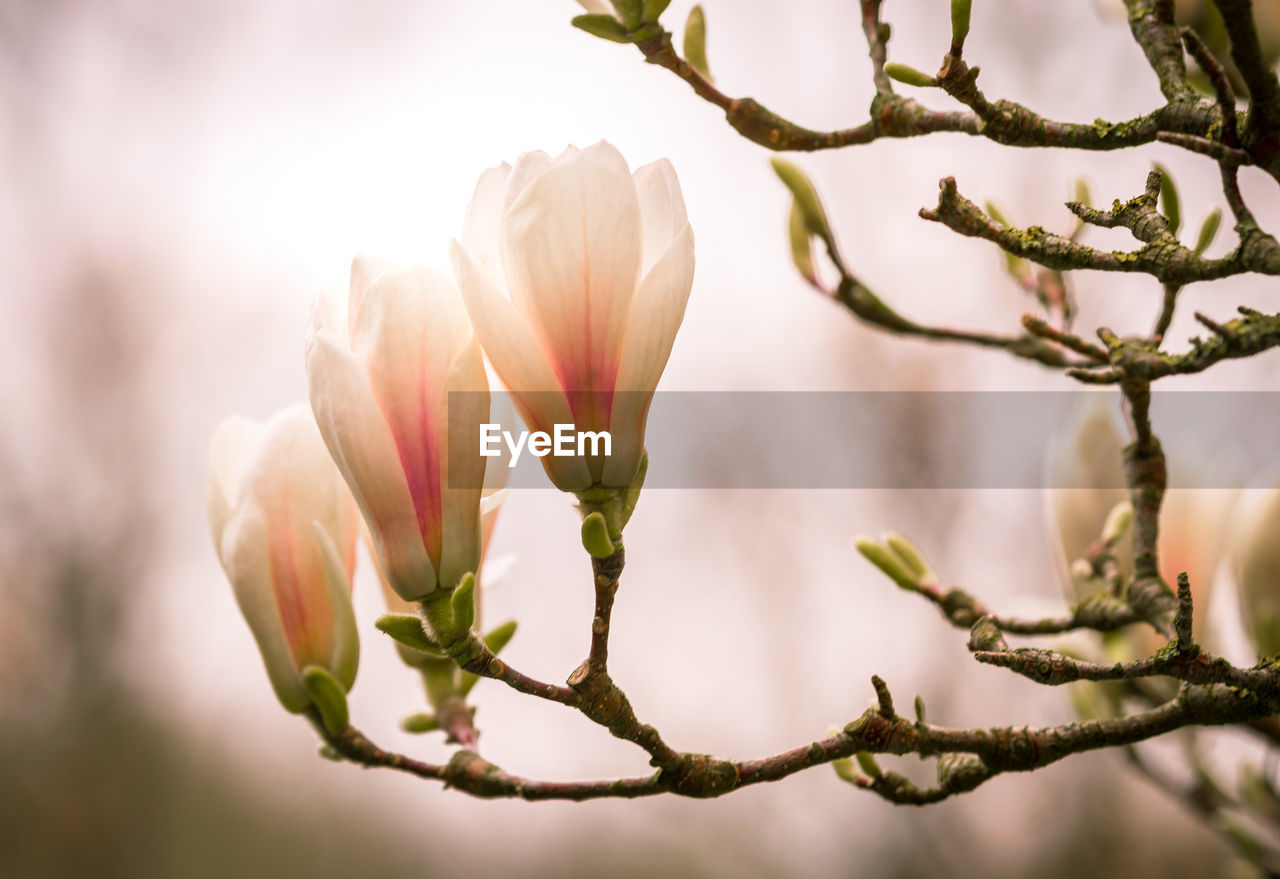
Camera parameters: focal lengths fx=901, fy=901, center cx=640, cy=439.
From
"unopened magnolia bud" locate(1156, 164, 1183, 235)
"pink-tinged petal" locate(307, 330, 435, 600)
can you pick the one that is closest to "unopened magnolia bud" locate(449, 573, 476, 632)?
"pink-tinged petal" locate(307, 330, 435, 600)

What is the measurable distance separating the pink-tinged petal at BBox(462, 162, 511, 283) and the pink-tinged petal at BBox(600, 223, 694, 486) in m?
0.04

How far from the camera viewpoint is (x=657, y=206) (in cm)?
20

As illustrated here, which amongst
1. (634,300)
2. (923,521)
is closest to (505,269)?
(634,300)

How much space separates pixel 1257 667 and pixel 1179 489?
18 centimetres

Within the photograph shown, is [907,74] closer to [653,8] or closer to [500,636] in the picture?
[653,8]

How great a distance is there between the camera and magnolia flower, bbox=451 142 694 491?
19cm

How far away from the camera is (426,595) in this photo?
0.68 feet

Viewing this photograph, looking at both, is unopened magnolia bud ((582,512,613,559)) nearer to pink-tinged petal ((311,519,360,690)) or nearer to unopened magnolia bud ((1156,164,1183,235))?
pink-tinged petal ((311,519,360,690))

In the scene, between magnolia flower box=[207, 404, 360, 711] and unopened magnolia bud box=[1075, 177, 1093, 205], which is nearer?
magnolia flower box=[207, 404, 360, 711]

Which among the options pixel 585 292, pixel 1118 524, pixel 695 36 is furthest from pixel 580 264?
pixel 1118 524

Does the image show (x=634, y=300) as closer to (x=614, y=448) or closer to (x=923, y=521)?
(x=614, y=448)

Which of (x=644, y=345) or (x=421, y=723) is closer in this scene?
(x=644, y=345)

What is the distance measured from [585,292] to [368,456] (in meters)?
0.06

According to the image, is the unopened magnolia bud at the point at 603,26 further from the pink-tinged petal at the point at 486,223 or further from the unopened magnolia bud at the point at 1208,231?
the unopened magnolia bud at the point at 1208,231
